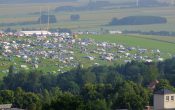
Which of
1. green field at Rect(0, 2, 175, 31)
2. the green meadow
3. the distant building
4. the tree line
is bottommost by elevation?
green field at Rect(0, 2, 175, 31)

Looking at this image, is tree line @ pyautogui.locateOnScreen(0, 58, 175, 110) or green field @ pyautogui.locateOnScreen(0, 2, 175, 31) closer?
tree line @ pyautogui.locateOnScreen(0, 58, 175, 110)

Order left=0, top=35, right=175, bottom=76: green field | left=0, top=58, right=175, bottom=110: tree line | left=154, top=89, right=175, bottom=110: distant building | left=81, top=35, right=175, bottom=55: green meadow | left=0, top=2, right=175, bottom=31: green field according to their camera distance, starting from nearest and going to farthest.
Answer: left=154, top=89, right=175, bottom=110: distant building
left=0, top=58, right=175, bottom=110: tree line
left=0, top=35, right=175, bottom=76: green field
left=81, top=35, right=175, bottom=55: green meadow
left=0, top=2, right=175, bottom=31: green field

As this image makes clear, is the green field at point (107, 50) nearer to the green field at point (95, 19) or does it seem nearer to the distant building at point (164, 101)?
the green field at point (95, 19)

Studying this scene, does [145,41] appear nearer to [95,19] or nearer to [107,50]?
[107,50]

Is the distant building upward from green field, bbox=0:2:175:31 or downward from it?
upward

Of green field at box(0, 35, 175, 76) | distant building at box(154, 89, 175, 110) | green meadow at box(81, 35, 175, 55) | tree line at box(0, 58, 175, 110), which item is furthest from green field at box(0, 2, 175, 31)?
distant building at box(154, 89, 175, 110)

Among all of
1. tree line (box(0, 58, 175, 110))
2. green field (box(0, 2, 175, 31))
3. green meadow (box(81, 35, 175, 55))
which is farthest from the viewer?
green field (box(0, 2, 175, 31))

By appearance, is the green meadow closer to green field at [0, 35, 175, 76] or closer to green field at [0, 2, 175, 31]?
green field at [0, 35, 175, 76]

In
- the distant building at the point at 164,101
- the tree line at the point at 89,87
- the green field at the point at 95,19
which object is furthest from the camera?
the green field at the point at 95,19

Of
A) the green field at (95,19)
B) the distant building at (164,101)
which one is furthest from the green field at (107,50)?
the distant building at (164,101)

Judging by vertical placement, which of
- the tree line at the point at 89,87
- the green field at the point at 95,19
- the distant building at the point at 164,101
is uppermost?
the distant building at the point at 164,101

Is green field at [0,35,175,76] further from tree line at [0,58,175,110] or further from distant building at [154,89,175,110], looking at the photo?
distant building at [154,89,175,110]

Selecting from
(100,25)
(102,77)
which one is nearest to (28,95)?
(102,77)
